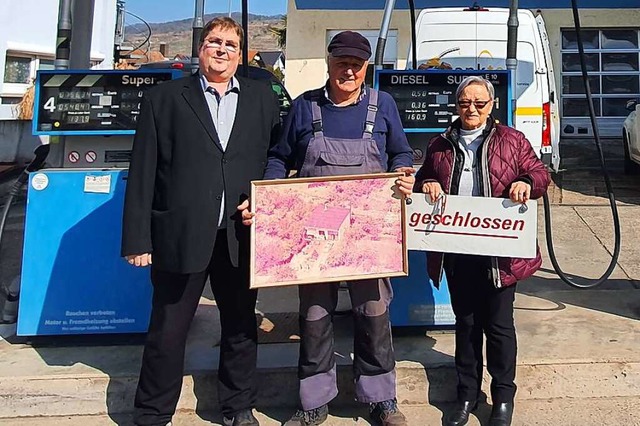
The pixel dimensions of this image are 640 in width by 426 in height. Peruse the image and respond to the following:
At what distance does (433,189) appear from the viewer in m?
2.96

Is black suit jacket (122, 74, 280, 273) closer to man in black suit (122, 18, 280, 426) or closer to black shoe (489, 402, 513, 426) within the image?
man in black suit (122, 18, 280, 426)

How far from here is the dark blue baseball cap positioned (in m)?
2.72

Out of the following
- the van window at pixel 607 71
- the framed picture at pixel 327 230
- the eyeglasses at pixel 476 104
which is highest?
the van window at pixel 607 71

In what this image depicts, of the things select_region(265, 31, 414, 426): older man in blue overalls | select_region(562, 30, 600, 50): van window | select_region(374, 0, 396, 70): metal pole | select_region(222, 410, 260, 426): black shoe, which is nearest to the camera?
select_region(265, 31, 414, 426): older man in blue overalls

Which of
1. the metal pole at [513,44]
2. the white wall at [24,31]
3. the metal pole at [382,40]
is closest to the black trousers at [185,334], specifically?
the metal pole at [382,40]

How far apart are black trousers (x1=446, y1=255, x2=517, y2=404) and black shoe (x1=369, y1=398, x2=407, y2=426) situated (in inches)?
14.0

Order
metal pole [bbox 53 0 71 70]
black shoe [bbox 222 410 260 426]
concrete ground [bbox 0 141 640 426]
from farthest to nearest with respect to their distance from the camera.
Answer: metal pole [bbox 53 0 71 70] < concrete ground [bbox 0 141 640 426] < black shoe [bbox 222 410 260 426]

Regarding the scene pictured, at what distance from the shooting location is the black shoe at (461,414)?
3084 mm

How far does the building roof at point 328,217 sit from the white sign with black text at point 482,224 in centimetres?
39

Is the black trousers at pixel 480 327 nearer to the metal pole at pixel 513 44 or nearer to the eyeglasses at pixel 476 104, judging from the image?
the eyeglasses at pixel 476 104

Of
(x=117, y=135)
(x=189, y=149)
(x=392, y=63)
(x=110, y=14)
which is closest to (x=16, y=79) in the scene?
(x=110, y=14)

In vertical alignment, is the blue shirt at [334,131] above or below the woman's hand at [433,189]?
above

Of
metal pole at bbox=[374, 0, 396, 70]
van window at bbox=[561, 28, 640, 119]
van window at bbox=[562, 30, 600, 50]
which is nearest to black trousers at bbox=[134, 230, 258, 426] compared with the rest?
metal pole at bbox=[374, 0, 396, 70]

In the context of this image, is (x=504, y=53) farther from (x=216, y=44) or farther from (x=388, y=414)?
(x=388, y=414)
